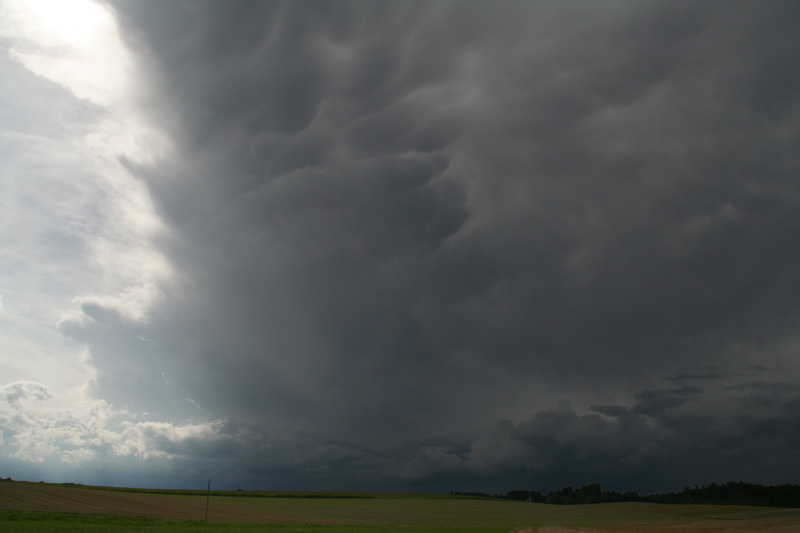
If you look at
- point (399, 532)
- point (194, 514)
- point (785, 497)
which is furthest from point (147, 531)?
point (785, 497)

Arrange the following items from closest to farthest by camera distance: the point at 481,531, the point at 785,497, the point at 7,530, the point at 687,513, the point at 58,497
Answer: the point at 7,530 → the point at 481,531 → the point at 58,497 → the point at 687,513 → the point at 785,497

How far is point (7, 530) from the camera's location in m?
37.5

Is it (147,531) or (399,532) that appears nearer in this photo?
(147,531)

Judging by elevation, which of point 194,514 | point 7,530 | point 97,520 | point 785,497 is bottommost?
point 785,497

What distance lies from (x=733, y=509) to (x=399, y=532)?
114m

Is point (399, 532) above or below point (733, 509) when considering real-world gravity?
above

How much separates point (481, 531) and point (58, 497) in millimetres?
62283

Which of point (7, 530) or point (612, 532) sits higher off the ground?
point (7, 530)

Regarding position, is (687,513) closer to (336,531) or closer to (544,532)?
(544,532)

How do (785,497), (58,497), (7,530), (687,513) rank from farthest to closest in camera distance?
(785,497) < (687,513) < (58,497) < (7,530)

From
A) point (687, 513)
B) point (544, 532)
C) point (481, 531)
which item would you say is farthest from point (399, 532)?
point (687, 513)

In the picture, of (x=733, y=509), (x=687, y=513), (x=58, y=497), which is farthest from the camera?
(x=733, y=509)

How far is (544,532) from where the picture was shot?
2363 inches

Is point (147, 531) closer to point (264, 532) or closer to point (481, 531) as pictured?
point (264, 532)
